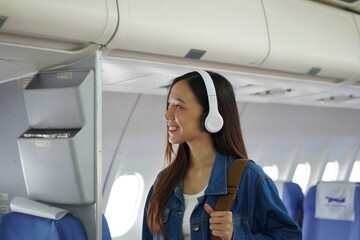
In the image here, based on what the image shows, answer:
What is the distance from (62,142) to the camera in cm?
256

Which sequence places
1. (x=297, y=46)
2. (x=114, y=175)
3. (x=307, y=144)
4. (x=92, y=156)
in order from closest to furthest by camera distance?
(x=92, y=156), (x=297, y=46), (x=114, y=175), (x=307, y=144)

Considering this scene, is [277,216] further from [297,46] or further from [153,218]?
[297,46]

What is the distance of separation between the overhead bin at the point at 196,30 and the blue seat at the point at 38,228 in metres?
0.91

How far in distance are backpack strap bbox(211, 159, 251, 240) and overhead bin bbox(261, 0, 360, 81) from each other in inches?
58.1

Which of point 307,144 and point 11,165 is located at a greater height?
point 307,144

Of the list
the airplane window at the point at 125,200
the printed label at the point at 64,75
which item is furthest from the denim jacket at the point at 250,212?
the airplane window at the point at 125,200

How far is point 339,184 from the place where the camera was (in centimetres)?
428

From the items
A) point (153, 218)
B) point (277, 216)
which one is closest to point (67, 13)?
point (153, 218)

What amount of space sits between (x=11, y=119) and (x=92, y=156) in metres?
0.72

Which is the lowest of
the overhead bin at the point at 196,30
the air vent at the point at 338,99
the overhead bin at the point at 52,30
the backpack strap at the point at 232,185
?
the backpack strap at the point at 232,185

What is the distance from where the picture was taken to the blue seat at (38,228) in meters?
2.49

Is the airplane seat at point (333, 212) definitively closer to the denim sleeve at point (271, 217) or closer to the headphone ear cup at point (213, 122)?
the denim sleeve at point (271, 217)

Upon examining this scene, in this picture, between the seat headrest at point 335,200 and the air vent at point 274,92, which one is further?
the air vent at point 274,92

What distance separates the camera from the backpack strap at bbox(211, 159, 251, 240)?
1.94 m
